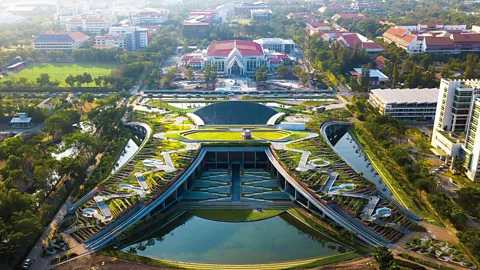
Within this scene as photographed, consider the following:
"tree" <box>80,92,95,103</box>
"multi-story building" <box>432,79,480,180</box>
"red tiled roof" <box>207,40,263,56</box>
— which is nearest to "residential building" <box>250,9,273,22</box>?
"red tiled roof" <box>207,40,263,56</box>

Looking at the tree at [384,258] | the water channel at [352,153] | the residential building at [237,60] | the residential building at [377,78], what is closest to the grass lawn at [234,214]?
the tree at [384,258]

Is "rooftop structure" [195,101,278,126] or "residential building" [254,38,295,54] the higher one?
"residential building" [254,38,295,54]

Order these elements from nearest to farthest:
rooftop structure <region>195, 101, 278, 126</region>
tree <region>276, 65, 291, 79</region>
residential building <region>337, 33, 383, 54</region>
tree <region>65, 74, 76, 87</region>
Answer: rooftop structure <region>195, 101, 278, 126</region> → tree <region>65, 74, 76, 87</region> → tree <region>276, 65, 291, 79</region> → residential building <region>337, 33, 383, 54</region>

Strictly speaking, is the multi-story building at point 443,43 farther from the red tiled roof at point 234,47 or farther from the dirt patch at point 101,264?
the dirt patch at point 101,264

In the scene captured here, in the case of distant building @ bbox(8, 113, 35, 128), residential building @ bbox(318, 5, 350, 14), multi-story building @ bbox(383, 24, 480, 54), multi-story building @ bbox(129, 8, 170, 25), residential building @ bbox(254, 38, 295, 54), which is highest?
residential building @ bbox(318, 5, 350, 14)

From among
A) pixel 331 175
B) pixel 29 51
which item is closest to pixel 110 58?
pixel 29 51

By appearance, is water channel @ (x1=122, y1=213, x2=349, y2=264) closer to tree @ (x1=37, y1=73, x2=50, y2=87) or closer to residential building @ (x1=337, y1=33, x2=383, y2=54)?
tree @ (x1=37, y1=73, x2=50, y2=87)

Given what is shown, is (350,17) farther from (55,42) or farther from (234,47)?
(55,42)
